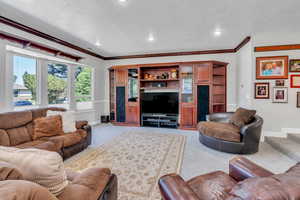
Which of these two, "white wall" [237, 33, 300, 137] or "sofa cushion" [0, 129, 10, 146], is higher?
"white wall" [237, 33, 300, 137]

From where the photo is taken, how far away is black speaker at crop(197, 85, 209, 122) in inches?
197

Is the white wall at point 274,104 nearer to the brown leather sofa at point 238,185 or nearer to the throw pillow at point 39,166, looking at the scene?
the brown leather sofa at point 238,185

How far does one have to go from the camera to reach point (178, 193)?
1.06 metres

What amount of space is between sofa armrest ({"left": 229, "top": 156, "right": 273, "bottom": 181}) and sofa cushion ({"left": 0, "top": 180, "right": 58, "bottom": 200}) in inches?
60.7

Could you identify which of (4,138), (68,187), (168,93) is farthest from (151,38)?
(68,187)

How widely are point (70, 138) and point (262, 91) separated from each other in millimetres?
4637

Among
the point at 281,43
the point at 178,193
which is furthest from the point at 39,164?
the point at 281,43

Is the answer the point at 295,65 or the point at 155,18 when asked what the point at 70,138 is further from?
the point at 295,65

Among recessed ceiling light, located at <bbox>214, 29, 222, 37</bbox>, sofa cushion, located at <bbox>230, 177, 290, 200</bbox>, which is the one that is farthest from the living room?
recessed ceiling light, located at <bbox>214, 29, 222, 37</bbox>

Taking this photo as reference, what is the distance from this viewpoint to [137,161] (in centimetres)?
275

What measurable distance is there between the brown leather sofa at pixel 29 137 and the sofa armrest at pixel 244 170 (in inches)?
102

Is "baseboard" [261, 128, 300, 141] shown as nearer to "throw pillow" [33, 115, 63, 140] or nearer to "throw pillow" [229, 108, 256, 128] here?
"throw pillow" [229, 108, 256, 128]

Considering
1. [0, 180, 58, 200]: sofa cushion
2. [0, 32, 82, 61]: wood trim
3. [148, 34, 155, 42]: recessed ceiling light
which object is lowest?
[0, 180, 58, 200]: sofa cushion

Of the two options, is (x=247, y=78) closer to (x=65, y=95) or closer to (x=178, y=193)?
(x=178, y=193)
